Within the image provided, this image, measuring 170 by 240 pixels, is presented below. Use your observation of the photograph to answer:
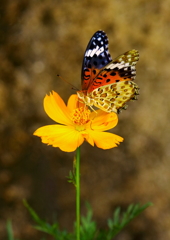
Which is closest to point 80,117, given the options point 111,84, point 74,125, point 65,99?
point 74,125

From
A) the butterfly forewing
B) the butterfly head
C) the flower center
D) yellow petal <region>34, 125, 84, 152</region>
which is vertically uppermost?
the butterfly forewing

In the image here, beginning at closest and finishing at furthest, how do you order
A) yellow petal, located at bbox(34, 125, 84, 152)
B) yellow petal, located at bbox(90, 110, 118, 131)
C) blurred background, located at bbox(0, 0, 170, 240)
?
yellow petal, located at bbox(34, 125, 84, 152), yellow petal, located at bbox(90, 110, 118, 131), blurred background, located at bbox(0, 0, 170, 240)

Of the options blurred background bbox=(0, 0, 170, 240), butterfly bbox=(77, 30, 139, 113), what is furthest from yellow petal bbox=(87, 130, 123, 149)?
blurred background bbox=(0, 0, 170, 240)

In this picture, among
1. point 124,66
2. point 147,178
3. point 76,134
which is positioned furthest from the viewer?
point 147,178

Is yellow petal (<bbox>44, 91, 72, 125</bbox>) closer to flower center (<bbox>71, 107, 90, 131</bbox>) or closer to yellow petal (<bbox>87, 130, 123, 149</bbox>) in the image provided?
flower center (<bbox>71, 107, 90, 131</bbox>)

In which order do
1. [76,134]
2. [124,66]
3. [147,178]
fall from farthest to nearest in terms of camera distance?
[147,178], [124,66], [76,134]

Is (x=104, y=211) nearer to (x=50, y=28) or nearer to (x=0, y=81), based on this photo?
(x=0, y=81)

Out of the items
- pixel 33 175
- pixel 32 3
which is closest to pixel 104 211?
pixel 33 175

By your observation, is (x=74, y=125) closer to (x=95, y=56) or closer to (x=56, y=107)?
(x=56, y=107)
